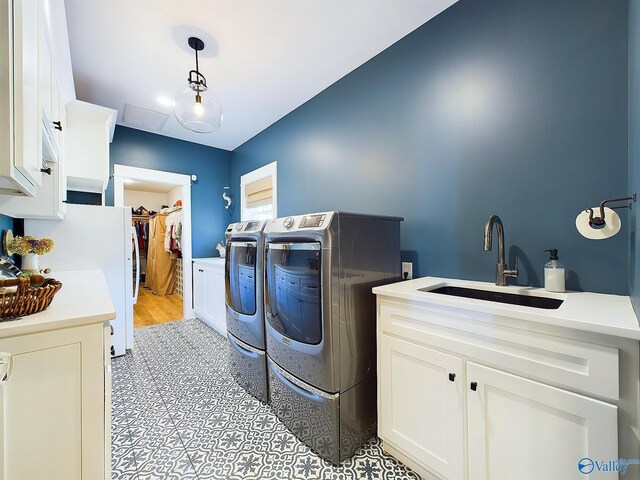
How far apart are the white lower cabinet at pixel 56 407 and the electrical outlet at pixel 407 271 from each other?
5.51 ft

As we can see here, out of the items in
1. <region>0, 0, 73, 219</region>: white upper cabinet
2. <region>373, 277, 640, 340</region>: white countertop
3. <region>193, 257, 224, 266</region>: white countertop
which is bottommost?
<region>373, 277, 640, 340</region>: white countertop

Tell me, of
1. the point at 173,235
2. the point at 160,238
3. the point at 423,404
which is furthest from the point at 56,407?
the point at 160,238

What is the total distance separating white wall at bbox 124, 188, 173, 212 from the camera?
616cm

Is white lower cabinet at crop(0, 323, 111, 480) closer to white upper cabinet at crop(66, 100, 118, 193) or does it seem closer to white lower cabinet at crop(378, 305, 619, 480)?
white lower cabinet at crop(378, 305, 619, 480)

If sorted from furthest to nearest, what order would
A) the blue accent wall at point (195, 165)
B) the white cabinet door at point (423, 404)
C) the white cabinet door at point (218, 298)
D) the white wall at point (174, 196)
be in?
the white wall at point (174, 196) < the blue accent wall at point (195, 165) < the white cabinet door at point (218, 298) < the white cabinet door at point (423, 404)

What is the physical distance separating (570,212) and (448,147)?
73 centimetres

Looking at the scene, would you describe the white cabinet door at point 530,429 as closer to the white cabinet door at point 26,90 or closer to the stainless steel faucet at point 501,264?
the stainless steel faucet at point 501,264

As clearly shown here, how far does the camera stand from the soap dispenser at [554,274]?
1.24 m

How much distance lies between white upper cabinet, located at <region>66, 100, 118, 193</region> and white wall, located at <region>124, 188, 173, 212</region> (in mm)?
4015

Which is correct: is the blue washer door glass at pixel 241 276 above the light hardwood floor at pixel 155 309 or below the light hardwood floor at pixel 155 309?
above

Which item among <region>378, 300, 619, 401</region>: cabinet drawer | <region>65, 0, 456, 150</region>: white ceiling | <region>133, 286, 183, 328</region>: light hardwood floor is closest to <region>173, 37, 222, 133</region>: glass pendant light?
<region>65, 0, 456, 150</region>: white ceiling

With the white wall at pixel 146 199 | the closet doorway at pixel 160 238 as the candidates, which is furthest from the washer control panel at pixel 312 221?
the white wall at pixel 146 199

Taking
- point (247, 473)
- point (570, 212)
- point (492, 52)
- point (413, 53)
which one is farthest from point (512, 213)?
point (247, 473)

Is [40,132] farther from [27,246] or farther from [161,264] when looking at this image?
[161,264]
